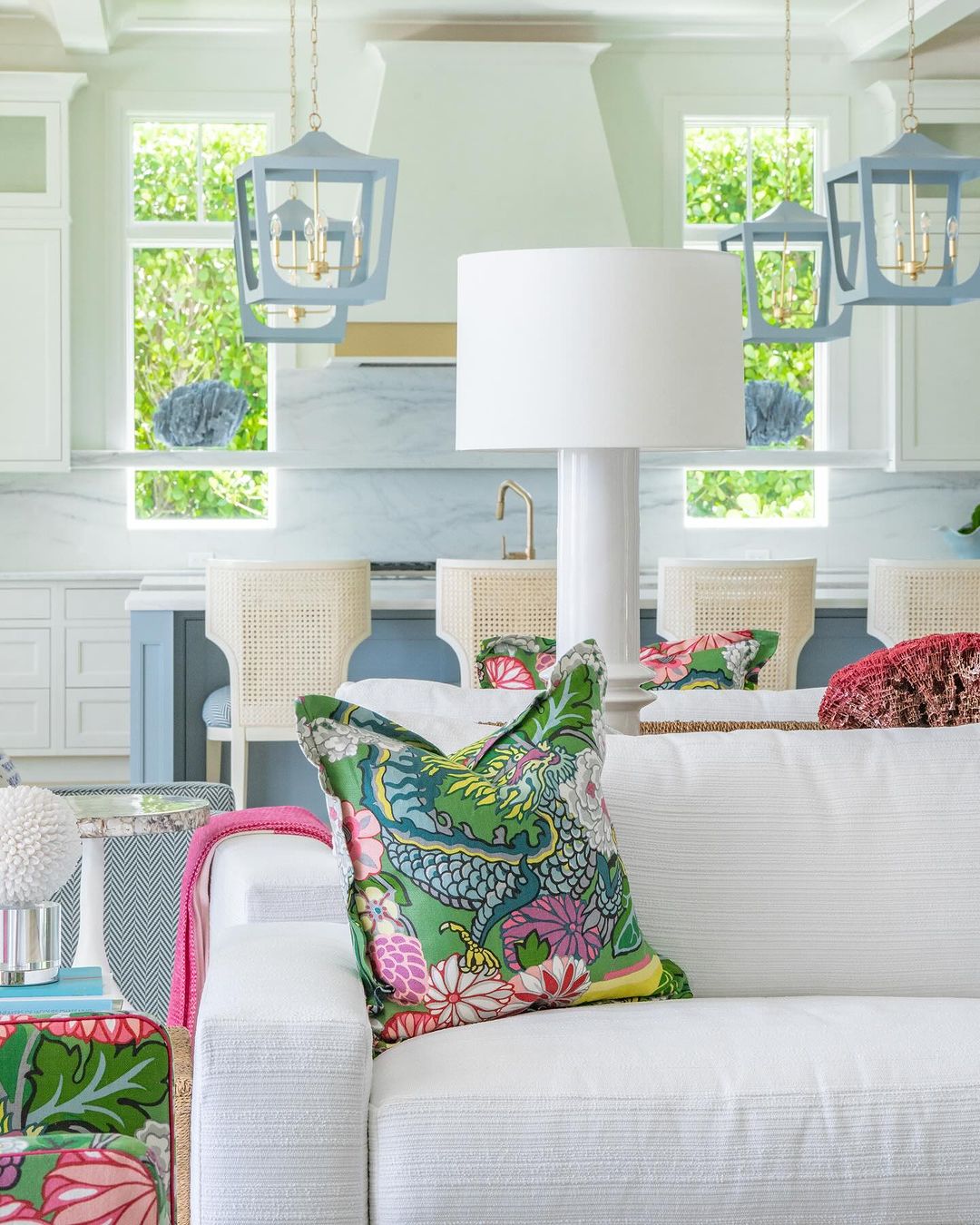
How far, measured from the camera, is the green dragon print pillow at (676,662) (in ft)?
9.49

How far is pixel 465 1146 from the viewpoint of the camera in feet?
4.83

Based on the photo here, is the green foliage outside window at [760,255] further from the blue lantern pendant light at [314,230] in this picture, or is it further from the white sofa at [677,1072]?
the white sofa at [677,1072]

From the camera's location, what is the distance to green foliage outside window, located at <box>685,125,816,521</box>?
7254mm

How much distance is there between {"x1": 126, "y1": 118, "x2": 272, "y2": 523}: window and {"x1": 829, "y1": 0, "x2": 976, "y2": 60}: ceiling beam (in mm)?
2661

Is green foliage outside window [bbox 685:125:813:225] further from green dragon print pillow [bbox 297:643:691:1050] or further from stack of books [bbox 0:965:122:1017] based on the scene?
stack of books [bbox 0:965:122:1017]

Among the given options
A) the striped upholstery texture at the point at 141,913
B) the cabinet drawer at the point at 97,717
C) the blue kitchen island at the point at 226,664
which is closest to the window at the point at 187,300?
the cabinet drawer at the point at 97,717

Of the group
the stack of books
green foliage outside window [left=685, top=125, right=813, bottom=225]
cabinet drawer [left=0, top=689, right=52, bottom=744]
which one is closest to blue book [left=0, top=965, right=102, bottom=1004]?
the stack of books

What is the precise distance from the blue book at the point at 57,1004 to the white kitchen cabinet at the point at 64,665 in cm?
507

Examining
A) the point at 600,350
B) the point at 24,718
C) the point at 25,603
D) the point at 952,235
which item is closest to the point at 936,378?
the point at 952,235

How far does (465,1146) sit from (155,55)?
640cm

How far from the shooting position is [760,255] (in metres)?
7.35

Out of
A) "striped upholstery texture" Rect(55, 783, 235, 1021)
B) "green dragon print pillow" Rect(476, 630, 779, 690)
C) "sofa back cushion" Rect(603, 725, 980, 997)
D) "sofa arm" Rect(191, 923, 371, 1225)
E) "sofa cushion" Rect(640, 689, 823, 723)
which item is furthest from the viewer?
"green dragon print pillow" Rect(476, 630, 779, 690)

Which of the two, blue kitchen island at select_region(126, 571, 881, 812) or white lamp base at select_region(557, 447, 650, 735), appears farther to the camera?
blue kitchen island at select_region(126, 571, 881, 812)

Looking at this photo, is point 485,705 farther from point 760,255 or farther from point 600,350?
point 760,255
